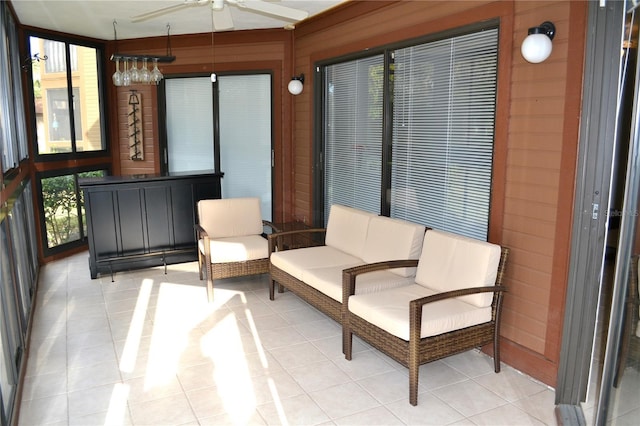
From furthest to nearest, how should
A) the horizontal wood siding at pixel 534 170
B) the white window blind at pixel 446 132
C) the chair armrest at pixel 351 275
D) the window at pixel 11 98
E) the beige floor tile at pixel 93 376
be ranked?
1. the window at pixel 11 98
2. the white window blind at pixel 446 132
3. the chair armrest at pixel 351 275
4. the beige floor tile at pixel 93 376
5. the horizontal wood siding at pixel 534 170

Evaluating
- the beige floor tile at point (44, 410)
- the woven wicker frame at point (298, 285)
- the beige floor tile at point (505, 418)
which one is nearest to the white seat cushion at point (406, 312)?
the woven wicker frame at point (298, 285)

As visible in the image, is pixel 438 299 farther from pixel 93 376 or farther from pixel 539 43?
pixel 93 376

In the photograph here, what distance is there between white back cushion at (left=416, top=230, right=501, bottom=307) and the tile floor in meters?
0.57

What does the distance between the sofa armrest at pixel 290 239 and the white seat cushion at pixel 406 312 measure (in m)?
1.56

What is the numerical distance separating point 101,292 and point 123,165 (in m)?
2.86

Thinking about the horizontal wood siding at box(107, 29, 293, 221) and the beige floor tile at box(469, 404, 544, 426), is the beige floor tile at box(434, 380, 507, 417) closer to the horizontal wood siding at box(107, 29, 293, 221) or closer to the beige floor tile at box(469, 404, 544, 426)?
the beige floor tile at box(469, 404, 544, 426)

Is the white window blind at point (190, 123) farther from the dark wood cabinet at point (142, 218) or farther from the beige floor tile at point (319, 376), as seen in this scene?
the beige floor tile at point (319, 376)

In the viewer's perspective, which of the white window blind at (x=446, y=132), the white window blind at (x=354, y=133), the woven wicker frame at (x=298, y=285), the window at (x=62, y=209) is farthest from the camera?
the window at (x=62, y=209)

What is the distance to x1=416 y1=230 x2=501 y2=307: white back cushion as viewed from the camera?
10.9 ft

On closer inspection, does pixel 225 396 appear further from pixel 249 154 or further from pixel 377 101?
pixel 249 154

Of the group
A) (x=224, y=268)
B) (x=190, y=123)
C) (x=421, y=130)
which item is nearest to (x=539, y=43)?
(x=421, y=130)

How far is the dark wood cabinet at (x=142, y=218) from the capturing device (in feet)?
18.0

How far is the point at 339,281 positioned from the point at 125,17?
397 cm

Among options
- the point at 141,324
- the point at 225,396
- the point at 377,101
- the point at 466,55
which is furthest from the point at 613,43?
the point at 141,324
